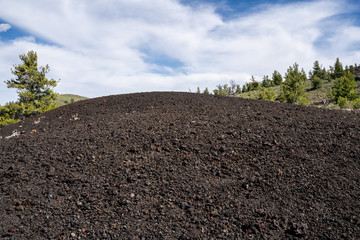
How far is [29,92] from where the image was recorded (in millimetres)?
15602

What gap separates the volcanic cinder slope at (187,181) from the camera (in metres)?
2.88

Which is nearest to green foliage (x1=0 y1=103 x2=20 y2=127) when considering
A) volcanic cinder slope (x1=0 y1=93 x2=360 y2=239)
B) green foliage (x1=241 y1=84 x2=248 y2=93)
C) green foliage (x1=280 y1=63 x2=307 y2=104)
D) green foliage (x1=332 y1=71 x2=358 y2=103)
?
volcanic cinder slope (x1=0 y1=93 x2=360 y2=239)

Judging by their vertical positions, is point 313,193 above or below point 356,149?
below

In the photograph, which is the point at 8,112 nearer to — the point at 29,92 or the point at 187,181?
the point at 29,92

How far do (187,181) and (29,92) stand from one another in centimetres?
1616

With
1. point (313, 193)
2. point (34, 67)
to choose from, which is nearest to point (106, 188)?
point (313, 193)

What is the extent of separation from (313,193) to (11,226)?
4157mm

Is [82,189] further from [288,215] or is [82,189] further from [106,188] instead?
[288,215]

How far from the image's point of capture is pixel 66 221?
295cm

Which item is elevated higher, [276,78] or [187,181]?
[276,78]

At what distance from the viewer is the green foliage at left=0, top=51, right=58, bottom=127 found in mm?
15195

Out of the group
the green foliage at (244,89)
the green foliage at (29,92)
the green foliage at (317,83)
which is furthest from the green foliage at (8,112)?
the green foliage at (244,89)

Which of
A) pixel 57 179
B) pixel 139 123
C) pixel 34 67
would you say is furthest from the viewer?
pixel 34 67

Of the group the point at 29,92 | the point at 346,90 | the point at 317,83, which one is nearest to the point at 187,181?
the point at 29,92
